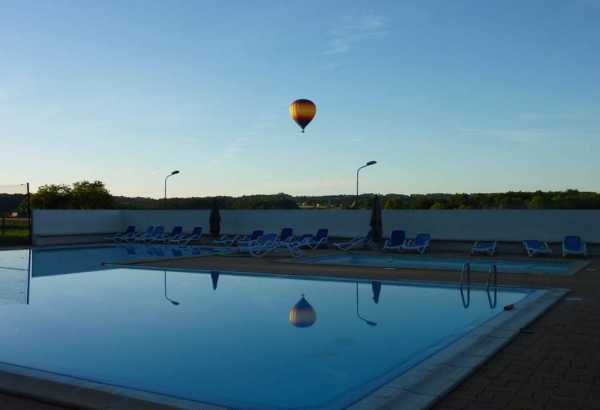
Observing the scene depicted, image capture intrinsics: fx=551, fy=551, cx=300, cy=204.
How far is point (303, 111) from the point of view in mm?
14906

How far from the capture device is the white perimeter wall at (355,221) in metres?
17.1

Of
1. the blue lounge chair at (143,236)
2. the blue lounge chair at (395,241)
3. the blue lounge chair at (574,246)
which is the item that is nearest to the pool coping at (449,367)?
the blue lounge chair at (574,246)

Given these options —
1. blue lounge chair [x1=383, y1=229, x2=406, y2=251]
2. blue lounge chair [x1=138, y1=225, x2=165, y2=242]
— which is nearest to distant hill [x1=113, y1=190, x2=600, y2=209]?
blue lounge chair [x1=138, y1=225, x2=165, y2=242]

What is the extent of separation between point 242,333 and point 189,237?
1576 centimetres

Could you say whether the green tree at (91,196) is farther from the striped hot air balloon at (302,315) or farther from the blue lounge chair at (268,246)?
the striped hot air balloon at (302,315)

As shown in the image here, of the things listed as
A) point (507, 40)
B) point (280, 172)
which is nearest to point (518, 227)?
point (507, 40)

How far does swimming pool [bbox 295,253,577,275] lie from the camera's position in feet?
40.7

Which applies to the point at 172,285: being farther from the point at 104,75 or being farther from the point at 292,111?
the point at 104,75

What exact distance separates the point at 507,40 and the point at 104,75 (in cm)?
1226

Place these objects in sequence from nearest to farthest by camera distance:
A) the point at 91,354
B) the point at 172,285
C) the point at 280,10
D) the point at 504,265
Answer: the point at 91,354
the point at 172,285
the point at 504,265
the point at 280,10

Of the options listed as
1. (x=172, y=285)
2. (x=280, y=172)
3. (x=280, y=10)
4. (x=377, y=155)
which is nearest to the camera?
(x=172, y=285)

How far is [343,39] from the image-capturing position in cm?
1633

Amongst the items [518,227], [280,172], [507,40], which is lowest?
[518,227]

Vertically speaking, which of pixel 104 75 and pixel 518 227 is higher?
pixel 104 75
